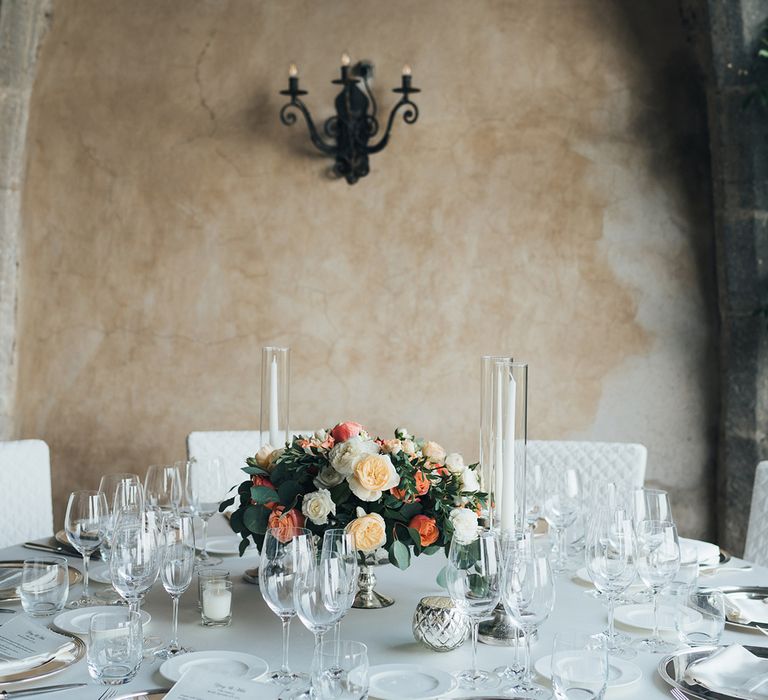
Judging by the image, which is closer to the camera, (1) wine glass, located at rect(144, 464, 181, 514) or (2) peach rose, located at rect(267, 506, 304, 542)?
(2) peach rose, located at rect(267, 506, 304, 542)

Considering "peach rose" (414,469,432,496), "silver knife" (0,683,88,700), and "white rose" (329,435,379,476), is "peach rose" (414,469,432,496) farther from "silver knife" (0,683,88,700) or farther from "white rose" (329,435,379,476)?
"silver knife" (0,683,88,700)

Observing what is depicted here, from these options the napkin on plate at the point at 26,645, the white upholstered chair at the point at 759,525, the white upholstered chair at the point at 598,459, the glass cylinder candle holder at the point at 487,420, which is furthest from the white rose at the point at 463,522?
the white upholstered chair at the point at 598,459

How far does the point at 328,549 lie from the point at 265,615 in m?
0.47

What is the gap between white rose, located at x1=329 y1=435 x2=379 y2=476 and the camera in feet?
5.62

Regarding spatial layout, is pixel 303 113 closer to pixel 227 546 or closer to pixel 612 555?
pixel 227 546

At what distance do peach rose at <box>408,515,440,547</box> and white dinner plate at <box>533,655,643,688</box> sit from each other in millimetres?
282

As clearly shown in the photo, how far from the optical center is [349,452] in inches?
67.9

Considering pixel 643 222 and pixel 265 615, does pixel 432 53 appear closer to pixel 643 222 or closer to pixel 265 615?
pixel 643 222

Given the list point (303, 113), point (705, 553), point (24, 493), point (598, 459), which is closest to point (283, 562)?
point (705, 553)

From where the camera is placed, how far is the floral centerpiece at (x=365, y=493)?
1704 millimetres

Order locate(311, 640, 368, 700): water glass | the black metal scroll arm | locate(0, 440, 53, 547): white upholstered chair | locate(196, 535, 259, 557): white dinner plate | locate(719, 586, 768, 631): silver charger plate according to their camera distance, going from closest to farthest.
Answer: locate(311, 640, 368, 700): water glass → locate(719, 586, 768, 631): silver charger plate → locate(196, 535, 259, 557): white dinner plate → locate(0, 440, 53, 547): white upholstered chair → the black metal scroll arm

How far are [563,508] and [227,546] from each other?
777 millimetres

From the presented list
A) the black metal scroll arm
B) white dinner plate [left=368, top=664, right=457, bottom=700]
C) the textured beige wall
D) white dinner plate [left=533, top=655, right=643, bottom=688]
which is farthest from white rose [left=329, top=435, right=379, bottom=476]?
the black metal scroll arm

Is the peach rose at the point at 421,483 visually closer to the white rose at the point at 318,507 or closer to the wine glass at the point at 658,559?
the white rose at the point at 318,507
